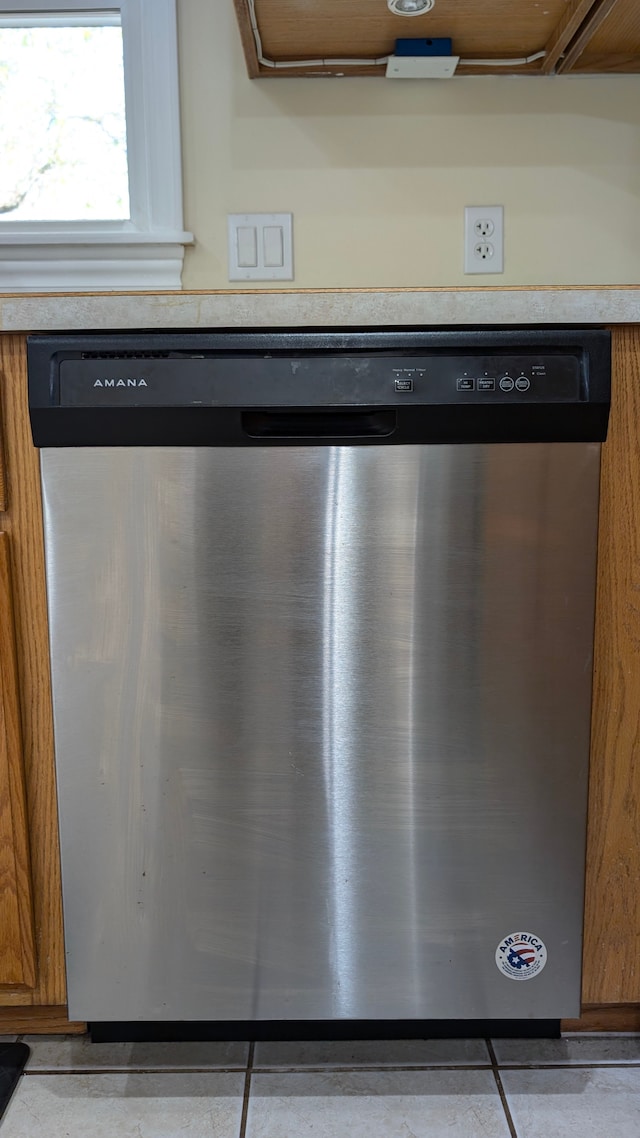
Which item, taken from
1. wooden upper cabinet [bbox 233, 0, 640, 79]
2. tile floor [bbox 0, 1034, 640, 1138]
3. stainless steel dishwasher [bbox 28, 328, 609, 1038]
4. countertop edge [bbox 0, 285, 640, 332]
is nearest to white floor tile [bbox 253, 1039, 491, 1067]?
tile floor [bbox 0, 1034, 640, 1138]

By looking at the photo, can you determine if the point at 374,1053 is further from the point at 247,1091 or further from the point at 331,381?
the point at 331,381

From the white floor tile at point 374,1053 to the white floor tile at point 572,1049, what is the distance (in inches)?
1.2

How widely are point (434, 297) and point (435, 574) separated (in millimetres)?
283

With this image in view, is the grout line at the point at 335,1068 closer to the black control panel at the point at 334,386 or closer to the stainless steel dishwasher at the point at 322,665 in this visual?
the stainless steel dishwasher at the point at 322,665

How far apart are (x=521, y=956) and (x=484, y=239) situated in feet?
3.69

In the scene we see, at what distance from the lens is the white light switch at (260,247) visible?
56.1 inches

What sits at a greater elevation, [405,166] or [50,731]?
[405,166]

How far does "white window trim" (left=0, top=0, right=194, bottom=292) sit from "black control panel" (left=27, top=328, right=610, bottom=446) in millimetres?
660

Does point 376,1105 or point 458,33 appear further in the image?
point 458,33

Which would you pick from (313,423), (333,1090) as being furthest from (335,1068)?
(313,423)

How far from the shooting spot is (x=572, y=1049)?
1024 mm

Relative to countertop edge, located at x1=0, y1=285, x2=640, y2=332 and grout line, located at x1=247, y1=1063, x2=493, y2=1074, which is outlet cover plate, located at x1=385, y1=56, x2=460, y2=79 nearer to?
countertop edge, located at x1=0, y1=285, x2=640, y2=332

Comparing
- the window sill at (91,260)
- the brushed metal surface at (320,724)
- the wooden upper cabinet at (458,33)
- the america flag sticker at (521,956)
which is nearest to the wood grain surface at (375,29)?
the wooden upper cabinet at (458,33)

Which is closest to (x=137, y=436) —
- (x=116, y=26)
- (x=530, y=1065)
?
(x=530, y=1065)
